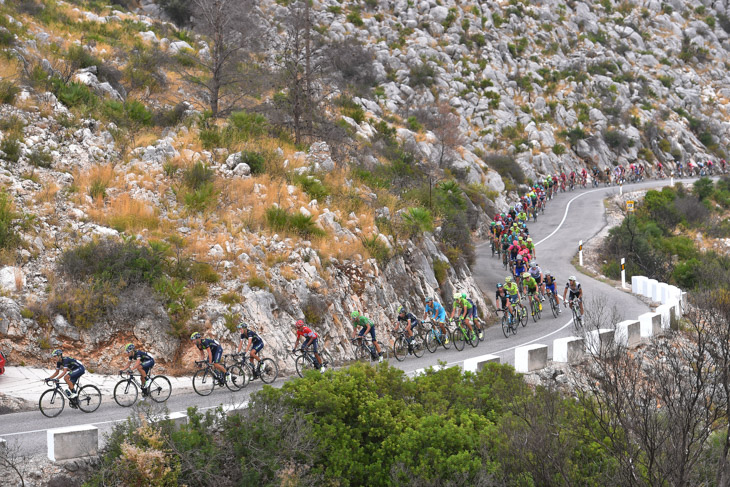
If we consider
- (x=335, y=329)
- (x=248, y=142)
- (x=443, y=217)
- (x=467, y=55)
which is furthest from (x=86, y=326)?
(x=467, y=55)

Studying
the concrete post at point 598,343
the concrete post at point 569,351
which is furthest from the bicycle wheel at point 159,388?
the concrete post at point 569,351

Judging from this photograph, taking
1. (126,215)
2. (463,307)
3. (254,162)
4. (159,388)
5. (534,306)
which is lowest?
(159,388)

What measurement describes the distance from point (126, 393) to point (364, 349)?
668 centimetres

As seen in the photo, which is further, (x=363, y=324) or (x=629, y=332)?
(x=363, y=324)

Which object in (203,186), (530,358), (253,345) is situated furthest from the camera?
(203,186)

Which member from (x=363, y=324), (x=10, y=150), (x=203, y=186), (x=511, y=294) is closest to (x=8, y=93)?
(x=10, y=150)

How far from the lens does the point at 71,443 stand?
9172 millimetres

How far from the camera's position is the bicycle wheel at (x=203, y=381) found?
45.8 feet

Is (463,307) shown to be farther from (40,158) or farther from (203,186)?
(40,158)

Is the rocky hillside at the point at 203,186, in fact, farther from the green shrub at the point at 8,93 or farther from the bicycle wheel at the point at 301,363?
the bicycle wheel at the point at 301,363

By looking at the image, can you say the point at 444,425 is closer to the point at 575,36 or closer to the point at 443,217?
the point at 443,217

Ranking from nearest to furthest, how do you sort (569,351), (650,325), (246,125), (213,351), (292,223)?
(213,351) → (569,351) → (650,325) → (292,223) → (246,125)

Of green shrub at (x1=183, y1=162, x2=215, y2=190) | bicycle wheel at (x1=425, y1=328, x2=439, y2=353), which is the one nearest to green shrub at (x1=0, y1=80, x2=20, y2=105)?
green shrub at (x1=183, y1=162, x2=215, y2=190)

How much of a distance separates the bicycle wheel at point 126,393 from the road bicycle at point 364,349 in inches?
238
